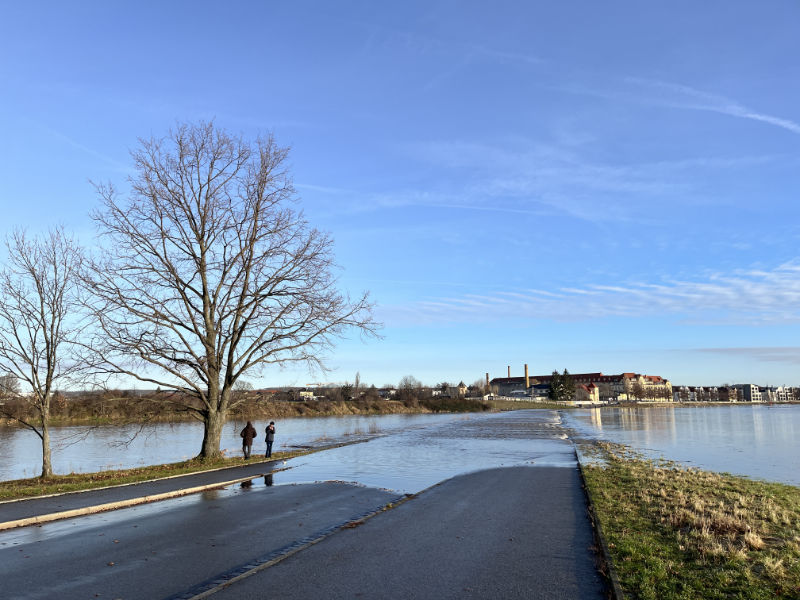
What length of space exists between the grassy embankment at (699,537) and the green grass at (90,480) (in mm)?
13213

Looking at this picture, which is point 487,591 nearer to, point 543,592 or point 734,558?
point 543,592

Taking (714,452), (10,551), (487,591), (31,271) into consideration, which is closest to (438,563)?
(487,591)

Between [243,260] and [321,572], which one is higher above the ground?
[243,260]

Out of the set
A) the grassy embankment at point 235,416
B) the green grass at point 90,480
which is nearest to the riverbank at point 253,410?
the grassy embankment at point 235,416

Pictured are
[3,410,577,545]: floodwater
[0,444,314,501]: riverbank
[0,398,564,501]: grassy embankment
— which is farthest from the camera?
[0,398,564,501]: grassy embankment

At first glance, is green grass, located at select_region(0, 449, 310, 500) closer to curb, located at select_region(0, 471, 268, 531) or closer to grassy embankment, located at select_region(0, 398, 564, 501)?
grassy embankment, located at select_region(0, 398, 564, 501)

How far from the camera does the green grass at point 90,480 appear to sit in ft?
47.6

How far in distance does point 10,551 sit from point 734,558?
1140cm

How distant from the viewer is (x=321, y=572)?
7.63 meters

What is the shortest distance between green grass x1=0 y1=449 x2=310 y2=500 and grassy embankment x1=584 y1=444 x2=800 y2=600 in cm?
1321

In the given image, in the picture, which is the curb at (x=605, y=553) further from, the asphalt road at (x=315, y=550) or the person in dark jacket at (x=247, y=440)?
the person in dark jacket at (x=247, y=440)

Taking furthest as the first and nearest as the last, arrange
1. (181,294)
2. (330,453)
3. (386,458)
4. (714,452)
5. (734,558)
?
1. (714,452)
2. (330,453)
3. (386,458)
4. (181,294)
5. (734,558)

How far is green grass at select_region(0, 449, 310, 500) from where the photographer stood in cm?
1451

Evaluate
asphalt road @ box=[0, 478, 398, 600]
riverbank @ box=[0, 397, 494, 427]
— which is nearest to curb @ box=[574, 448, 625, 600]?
asphalt road @ box=[0, 478, 398, 600]
